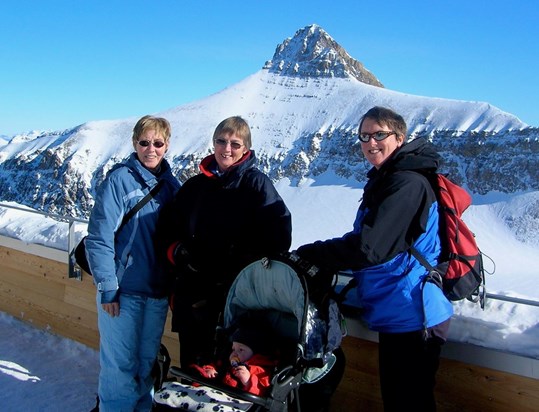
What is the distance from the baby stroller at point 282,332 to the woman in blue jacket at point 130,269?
2.04 ft

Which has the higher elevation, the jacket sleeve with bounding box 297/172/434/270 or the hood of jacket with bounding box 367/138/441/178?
the hood of jacket with bounding box 367/138/441/178

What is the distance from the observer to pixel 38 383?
359 centimetres

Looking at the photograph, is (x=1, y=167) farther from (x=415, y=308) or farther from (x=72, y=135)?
(x=415, y=308)

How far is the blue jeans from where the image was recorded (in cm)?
267

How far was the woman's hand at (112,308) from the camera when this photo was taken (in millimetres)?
2580

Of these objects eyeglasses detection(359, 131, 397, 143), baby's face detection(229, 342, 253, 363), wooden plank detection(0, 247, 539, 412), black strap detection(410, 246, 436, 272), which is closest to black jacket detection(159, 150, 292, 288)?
baby's face detection(229, 342, 253, 363)

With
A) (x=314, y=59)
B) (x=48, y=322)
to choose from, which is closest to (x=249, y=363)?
(x=48, y=322)

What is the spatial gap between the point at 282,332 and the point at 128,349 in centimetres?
96

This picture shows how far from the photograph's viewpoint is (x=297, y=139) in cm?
11288

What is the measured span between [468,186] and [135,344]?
101 metres

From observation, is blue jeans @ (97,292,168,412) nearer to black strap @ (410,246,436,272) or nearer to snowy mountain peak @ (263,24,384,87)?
black strap @ (410,246,436,272)

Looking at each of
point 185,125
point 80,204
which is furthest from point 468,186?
point 80,204

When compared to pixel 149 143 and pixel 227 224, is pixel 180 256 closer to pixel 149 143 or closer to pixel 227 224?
pixel 227 224

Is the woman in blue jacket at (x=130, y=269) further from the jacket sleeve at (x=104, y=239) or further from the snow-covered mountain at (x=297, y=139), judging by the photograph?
the snow-covered mountain at (x=297, y=139)
